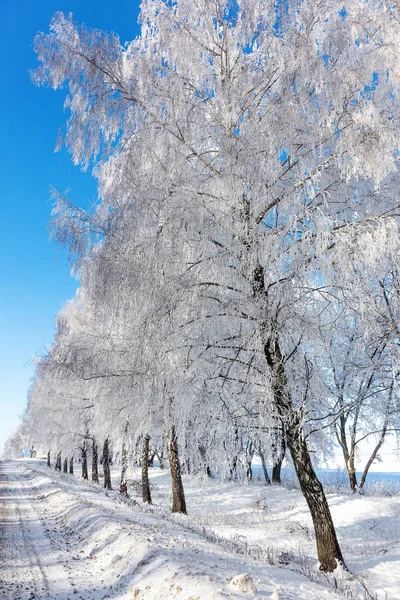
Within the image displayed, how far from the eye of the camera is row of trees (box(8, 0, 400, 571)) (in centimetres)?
523

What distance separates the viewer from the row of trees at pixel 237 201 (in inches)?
206

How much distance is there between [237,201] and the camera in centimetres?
532

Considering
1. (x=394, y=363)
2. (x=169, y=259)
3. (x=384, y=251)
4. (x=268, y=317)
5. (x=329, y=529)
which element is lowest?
(x=329, y=529)

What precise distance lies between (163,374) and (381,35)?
663cm

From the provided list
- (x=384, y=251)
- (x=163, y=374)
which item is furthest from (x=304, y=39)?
(x=163, y=374)

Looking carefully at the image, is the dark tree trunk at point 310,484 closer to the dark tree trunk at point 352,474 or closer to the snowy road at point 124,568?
the snowy road at point 124,568

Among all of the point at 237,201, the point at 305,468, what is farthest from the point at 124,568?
the point at 237,201

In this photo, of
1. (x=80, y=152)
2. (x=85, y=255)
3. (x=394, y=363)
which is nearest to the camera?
(x=394, y=363)

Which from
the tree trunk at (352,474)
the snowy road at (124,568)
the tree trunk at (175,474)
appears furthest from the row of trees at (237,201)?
the tree trunk at (352,474)

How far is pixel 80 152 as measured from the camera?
6539 mm

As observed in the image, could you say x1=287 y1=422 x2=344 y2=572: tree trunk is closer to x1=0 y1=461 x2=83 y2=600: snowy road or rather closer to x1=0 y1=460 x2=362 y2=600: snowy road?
x1=0 y1=460 x2=362 y2=600: snowy road

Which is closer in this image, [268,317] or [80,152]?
[268,317]

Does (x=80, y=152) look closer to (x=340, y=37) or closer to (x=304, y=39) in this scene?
(x=304, y=39)

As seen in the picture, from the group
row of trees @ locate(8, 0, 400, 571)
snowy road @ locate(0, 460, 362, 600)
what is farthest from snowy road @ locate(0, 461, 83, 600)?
row of trees @ locate(8, 0, 400, 571)
